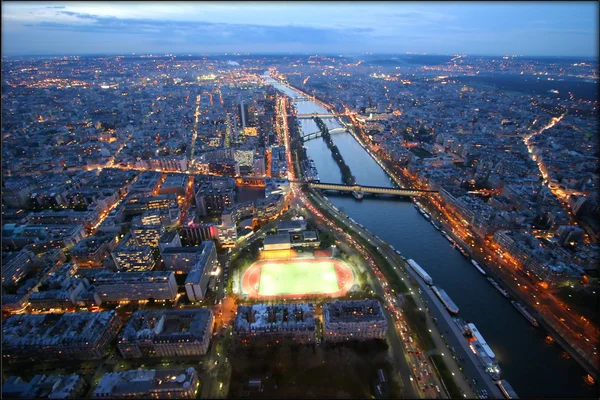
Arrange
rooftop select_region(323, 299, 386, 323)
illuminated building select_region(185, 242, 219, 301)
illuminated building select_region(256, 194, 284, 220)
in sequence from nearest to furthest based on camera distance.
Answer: rooftop select_region(323, 299, 386, 323)
illuminated building select_region(185, 242, 219, 301)
illuminated building select_region(256, 194, 284, 220)

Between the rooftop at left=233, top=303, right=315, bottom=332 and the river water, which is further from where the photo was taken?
the rooftop at left=233, top=303, right=315, bottom=332

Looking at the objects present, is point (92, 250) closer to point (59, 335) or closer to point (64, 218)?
point (64, 218)

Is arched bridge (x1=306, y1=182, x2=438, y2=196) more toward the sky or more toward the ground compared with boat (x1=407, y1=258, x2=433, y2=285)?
more toward the sky

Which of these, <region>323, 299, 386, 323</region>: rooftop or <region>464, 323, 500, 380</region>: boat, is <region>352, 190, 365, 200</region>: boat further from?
<region>464, 323, 500, 380</region>: boat

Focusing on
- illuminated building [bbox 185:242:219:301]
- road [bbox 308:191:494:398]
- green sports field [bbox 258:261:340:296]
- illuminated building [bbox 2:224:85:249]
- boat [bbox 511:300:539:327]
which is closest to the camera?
road [bbox 308:191:494:398]

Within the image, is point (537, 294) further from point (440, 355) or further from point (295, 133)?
point (295, 133)

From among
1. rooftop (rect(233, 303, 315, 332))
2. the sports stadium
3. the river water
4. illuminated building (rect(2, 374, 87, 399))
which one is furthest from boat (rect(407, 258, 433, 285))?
illuminated building (rect(2, 374, 87, 399))

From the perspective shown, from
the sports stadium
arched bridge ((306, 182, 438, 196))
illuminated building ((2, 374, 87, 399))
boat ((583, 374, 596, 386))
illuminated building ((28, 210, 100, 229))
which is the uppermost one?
arched bridge ((306, 182, 438, 196))

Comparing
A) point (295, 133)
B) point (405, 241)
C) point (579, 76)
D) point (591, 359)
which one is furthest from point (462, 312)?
point (579, 76)
